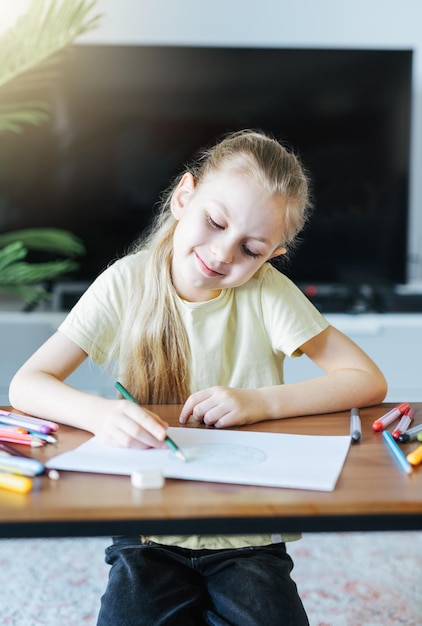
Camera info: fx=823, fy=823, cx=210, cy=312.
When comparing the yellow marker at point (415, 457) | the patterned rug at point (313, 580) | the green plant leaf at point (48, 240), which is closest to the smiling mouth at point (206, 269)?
the yellow marker at point (415, 457)

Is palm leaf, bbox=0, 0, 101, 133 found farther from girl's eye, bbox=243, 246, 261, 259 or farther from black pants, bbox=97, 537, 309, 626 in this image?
black pants, bbox=97, 537, 309, 626

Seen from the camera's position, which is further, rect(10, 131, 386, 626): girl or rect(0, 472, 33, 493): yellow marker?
rect(10, 131, 386, 626): girl

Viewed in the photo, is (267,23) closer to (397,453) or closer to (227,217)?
(227,217)

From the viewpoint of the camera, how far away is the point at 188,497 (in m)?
0.67

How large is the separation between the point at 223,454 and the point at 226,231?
1.17ft

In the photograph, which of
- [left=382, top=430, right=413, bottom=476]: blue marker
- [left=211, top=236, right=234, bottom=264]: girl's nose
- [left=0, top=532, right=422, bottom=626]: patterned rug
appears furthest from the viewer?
[left=0, top=532, right=422, bottom=626]: patterned rug

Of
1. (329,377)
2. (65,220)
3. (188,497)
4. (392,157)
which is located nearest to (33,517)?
(188,497)

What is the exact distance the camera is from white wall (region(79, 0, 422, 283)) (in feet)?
8.95

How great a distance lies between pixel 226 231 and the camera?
3.47ft

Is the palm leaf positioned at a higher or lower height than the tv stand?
higher

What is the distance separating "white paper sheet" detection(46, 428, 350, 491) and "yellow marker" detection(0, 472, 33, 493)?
53 millimetres

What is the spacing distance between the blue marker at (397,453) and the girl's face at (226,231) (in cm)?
31

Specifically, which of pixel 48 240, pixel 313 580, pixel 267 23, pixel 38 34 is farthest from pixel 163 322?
pixel 267 23

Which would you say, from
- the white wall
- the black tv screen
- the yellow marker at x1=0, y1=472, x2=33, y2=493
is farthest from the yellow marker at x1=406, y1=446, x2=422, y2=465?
the white wall
